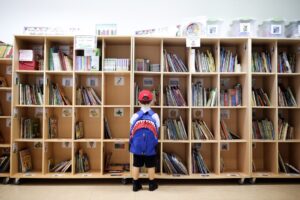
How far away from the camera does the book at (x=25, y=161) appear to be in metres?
3.75

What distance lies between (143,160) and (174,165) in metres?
0.57

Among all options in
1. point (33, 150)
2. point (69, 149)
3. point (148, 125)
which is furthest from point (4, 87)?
point (148, 125)

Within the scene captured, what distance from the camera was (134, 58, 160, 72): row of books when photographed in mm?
3854

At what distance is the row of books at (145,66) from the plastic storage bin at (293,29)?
2.11 m

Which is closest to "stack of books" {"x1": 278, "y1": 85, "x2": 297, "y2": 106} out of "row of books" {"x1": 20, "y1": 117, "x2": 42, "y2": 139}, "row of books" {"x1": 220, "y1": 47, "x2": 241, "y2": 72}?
"row of books" {"x1": 220, "y1": 47, "x2": 241, "y2": 72}

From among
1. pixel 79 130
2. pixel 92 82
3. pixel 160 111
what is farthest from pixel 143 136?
pixel 92 82

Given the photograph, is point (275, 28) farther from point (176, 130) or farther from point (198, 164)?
point (198, 164)

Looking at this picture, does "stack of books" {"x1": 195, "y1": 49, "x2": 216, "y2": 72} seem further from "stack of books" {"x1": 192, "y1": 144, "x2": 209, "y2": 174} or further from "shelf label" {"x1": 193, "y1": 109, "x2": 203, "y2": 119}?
"stack of books" {"x1": 192, "y1": 144, "x2": 209, "y2": 174}

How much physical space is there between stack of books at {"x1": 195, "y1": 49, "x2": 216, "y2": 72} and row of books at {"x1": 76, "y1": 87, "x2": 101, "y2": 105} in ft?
5.40

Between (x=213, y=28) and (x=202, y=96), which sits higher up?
(x=213, y=28)

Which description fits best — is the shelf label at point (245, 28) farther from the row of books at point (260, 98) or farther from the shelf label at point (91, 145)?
the shelf label at point (91, 145)

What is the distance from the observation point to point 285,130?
12.6 ft

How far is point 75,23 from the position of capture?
4211 millimetres

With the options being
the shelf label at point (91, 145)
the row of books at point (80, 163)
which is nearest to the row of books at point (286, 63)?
the shelf label at point (91, 145)
